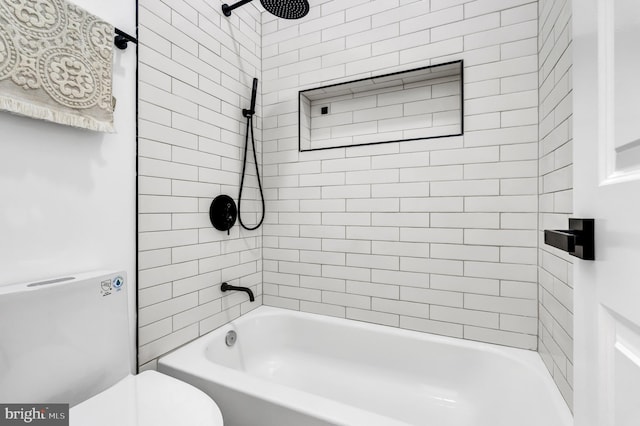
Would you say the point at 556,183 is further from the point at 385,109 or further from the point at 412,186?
the point at 385,109

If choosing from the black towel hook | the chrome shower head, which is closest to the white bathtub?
the black towel hook

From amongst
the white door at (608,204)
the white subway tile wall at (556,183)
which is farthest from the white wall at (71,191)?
the white subway tile wall at (556,183)

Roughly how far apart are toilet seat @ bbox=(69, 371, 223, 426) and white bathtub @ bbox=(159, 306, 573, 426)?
22 cm

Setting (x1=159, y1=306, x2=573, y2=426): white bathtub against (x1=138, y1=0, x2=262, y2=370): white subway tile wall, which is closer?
(x1=159, y1=306, x2=573, y2=426): white bathtub

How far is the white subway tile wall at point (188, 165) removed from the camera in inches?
55.7

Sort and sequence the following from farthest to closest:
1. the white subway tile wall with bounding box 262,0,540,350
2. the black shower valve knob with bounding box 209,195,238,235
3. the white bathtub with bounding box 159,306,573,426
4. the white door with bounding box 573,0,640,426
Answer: the black shower valve knob with bounding box 209,195,238,235
the white subway tile wall with bounding box 262,0,540,350
the white bathtub with bounding box 159,306,573,426
the white door with bounding box 573,0,640,426

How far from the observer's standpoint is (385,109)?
199 centimetres

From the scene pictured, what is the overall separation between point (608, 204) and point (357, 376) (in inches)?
68.2

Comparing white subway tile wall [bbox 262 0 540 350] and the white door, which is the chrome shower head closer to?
white subway tile wall [bbox 262 0 540 350]

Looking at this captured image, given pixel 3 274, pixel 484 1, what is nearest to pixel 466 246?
pixel 484 1

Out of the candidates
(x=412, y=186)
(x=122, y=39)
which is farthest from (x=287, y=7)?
(x=412, y=186)

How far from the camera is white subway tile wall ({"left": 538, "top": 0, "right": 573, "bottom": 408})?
1.07 meters

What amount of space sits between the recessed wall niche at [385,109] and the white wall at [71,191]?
1.12 m

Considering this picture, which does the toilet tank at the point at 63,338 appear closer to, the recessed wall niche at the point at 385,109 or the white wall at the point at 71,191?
the white wall at the point at 71,191
